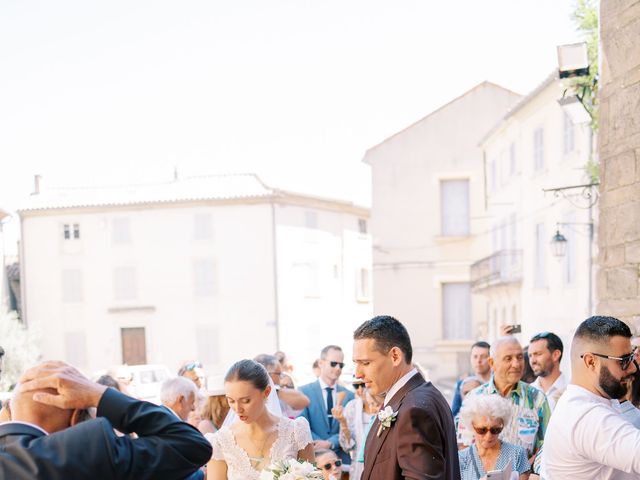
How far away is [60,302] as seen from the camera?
3381 cm

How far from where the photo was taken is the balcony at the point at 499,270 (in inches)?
838

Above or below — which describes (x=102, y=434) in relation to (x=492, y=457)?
above

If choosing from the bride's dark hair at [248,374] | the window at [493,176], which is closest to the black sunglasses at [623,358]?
the bride's dark hair at [248,374]

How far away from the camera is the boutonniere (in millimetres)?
2896

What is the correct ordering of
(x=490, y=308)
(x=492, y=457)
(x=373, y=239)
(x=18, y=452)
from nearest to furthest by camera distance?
(x=18, y=452) → (x=492, y=457) → (x=490, y=308) → (x=373, y=239)

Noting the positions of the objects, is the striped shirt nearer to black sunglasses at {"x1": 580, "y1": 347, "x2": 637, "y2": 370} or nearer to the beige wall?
black sunglasses at {"x1": 580, "y1": 347, "x2": 637, "y2": 370}

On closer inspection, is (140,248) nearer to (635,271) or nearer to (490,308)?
Result: (490,308)

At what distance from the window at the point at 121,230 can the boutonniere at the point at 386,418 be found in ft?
105

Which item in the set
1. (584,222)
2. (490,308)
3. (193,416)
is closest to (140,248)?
(490,308)

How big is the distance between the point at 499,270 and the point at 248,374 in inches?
775

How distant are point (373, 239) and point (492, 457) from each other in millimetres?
24086

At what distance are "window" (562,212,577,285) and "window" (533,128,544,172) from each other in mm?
2653

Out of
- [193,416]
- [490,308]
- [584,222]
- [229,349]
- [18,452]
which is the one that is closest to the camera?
[18,452]

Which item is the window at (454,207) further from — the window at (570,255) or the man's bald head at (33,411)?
the man's bald head at (33,411)
